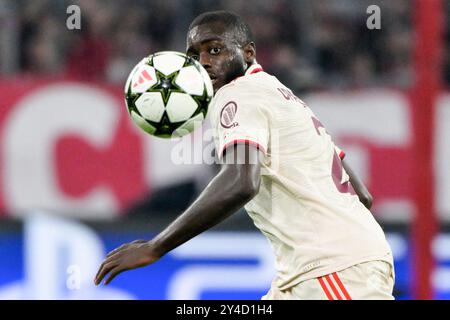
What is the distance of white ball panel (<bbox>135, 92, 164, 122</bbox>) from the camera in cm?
341

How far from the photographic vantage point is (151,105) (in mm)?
3406

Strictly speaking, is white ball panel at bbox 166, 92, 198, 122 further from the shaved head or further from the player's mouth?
the shaved head

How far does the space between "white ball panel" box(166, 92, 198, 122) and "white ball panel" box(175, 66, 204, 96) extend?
3 cm

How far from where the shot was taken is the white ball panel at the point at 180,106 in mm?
3428

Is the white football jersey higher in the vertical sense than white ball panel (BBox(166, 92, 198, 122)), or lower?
lower

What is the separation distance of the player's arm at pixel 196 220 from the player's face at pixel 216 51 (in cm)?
56

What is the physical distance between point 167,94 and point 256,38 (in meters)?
3.65

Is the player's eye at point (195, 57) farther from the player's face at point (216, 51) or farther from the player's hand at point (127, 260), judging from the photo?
the player's hand at point (127, 260)

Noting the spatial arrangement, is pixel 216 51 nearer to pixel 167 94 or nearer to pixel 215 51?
pixel 215 51

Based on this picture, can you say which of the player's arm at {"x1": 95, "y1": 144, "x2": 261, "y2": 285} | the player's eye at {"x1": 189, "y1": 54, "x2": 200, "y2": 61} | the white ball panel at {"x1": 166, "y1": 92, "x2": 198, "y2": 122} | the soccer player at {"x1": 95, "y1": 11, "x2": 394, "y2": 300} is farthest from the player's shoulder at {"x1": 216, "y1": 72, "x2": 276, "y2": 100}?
the player's arm at {"x1": 95, "y1": 144, "x2": 261, "y2": 285}

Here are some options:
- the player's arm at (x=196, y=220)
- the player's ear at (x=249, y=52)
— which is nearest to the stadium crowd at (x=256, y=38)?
the player's ear at (x=249, y=52)

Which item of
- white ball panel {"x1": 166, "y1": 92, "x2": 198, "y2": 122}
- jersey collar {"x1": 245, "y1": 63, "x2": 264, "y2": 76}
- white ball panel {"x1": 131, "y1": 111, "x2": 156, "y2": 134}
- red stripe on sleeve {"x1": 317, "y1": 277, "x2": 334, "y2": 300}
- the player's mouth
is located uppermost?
jersey collar {"x1": 245, "y1": 63, "x2": 264, "y2": 76}

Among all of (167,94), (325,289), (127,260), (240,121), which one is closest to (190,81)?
(167,94)

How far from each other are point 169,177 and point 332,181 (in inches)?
129
